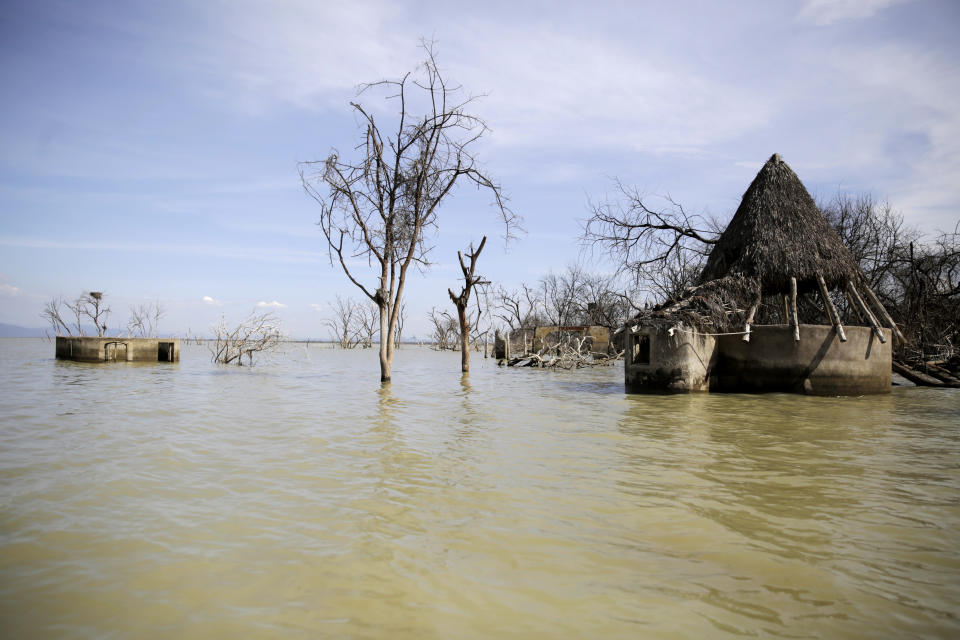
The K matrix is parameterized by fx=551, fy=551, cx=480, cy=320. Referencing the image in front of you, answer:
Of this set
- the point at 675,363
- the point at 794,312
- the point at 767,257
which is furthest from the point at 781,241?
the point at 675,363

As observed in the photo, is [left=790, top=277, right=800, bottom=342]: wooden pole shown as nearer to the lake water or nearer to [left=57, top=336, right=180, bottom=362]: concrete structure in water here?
the lake water

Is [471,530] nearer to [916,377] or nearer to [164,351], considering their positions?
[916,377]

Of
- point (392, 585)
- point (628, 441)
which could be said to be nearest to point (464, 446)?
point (628, 441)

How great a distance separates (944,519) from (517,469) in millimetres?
3437

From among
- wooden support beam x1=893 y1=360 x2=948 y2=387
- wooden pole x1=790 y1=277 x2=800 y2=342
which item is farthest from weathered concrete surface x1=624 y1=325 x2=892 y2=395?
wooden support beam x1=893 y1=360 x2=948 y2=387

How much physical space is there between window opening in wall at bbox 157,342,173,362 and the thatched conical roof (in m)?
21.5

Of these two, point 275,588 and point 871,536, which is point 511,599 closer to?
point 275,588

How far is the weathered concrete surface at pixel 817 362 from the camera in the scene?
12.8 meters

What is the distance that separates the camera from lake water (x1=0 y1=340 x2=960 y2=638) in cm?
266

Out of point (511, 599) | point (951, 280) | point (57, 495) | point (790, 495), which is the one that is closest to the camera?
point (511, 599)

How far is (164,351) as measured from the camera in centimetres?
2370

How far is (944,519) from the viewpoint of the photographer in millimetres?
4152

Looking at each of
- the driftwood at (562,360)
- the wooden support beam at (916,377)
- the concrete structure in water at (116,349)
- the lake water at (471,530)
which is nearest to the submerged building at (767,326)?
the wooden support beam at (916,377)

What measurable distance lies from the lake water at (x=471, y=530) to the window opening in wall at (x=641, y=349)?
238 inches
